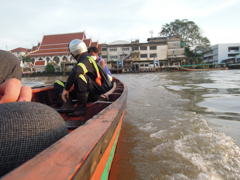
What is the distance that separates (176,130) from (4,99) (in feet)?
5.31

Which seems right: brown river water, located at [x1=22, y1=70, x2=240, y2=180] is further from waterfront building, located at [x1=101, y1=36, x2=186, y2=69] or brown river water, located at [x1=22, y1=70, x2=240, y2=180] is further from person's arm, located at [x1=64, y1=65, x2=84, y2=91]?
waterfront building, located at [x1=101, y1=36, x2=186, y2=69]

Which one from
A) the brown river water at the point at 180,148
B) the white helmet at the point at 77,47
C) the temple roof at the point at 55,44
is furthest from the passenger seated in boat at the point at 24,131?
the temple roof at the point at 55,44

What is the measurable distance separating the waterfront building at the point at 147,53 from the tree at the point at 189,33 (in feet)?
9.14

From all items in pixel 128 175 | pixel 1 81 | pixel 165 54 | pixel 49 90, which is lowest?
pixel 128 175

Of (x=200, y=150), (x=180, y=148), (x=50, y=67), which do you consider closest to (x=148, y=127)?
(x=180, y=148)

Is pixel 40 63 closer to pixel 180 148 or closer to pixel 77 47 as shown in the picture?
pixel 77 47

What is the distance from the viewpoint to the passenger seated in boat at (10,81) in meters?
1.06

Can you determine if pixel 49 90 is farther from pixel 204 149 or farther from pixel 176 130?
pixel 204 149

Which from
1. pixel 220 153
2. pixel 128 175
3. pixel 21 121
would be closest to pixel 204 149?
pixel 220 153

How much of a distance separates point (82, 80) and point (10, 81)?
93cm

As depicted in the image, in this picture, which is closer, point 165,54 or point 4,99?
point 4,99

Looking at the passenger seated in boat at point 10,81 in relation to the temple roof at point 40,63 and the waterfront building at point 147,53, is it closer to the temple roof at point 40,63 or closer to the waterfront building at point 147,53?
the waterfront building at point 147,53

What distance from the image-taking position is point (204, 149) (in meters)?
1.34

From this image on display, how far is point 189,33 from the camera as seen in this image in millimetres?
29516
